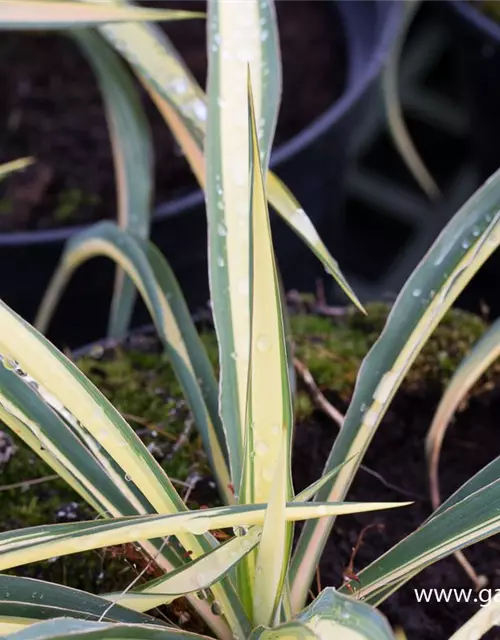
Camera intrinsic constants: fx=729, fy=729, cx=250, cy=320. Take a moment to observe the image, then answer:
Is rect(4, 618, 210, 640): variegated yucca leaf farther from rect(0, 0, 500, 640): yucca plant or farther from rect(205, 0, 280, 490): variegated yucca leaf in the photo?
rect(205, 0, 280, 490): variegated yucca leaf

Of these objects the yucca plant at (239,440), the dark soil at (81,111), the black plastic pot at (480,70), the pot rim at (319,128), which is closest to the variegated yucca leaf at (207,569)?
the yucca plant at (239,440)

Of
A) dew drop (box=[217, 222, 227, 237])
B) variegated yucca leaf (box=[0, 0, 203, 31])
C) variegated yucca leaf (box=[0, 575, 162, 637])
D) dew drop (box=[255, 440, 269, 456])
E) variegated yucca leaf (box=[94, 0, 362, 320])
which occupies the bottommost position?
→ variegated yucca leaf (box=[0, 575, 162, 637])

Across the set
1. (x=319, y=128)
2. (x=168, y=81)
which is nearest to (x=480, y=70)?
(x=319, y=128)

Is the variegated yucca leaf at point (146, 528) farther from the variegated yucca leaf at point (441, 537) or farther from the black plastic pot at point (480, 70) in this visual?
the black plastic pot at point (480, 70)

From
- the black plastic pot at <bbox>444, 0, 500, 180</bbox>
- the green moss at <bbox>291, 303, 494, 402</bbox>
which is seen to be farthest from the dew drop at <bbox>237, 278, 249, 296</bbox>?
the black plastic pot at <bbox>444, 0, 500, 180</bbox>

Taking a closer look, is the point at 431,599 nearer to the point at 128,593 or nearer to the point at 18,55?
the point at 128,593

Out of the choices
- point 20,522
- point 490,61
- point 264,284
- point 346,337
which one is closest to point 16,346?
point 264,284
